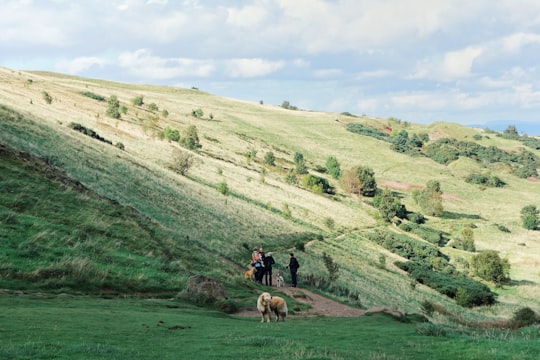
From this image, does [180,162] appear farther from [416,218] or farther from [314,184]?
[416,218]

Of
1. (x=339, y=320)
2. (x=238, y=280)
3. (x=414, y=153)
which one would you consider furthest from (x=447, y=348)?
(x=414, y=153)

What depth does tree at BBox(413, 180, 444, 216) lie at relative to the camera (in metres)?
110

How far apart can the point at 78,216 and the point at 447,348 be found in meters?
22.6

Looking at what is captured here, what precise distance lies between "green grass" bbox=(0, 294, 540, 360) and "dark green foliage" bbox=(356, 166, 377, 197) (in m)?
95.1

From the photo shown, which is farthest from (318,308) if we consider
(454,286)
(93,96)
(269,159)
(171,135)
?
(93,96)

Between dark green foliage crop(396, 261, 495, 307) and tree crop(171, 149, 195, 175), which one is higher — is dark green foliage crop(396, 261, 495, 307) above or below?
below

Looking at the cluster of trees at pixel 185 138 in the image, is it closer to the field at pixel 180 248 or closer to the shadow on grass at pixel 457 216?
the field at pixel 180 248

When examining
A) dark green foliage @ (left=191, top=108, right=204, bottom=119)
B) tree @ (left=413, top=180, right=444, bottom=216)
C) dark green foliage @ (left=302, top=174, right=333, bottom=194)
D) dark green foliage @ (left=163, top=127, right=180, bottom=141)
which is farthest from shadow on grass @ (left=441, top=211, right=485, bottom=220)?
dark green foliage @ (left=191, top=108, right=204, bottom=119)

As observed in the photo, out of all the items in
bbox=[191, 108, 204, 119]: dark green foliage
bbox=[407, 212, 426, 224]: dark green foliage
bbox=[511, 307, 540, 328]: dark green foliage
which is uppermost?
bbox=[191, 108, 204, 119]: dark green foliage

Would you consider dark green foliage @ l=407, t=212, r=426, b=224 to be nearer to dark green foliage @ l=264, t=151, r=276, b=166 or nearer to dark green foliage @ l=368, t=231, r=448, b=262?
dark green foliage @ l=368, t=231, r=448, b=262

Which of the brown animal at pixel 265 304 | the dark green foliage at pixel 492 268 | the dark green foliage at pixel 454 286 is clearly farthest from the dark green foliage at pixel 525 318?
the dark green foliage at pixel 492 268

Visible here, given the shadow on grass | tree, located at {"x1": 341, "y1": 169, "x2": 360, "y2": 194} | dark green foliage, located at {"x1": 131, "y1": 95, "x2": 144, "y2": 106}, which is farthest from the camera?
dark green foliage, located at {"x1": 131, "y1": 95, "x2": 144, "y2": 106}

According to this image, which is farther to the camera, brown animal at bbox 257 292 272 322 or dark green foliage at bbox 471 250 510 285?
dark green foliage at bbox 471 250 510 285

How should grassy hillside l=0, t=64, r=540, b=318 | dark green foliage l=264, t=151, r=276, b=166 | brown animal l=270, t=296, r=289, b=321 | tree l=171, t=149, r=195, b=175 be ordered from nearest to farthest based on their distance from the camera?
brown animal l=270, t=296, r=289, b=321
grassy hillside l=0, t=64, r=540, b=318
tree l=171, t=149, r=195, b=175
dark green foliage l=264, t=151, r=276, b=166
